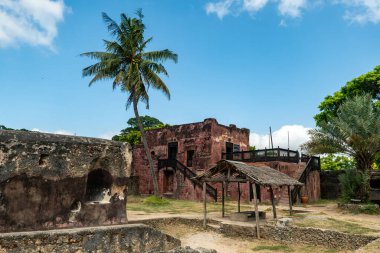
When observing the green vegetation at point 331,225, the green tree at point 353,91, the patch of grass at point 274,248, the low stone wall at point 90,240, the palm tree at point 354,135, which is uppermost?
the green tree at point 353,91

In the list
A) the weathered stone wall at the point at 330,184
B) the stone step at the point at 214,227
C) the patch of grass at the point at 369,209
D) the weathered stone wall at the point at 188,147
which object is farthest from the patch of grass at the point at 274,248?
the weathered stone wall at the point at 330,184

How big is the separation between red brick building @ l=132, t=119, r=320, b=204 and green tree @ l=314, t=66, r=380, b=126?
606 cm

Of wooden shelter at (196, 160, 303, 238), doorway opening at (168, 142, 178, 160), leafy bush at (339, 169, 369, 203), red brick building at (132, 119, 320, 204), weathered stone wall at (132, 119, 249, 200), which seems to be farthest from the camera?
doorway opening at (168, 142, 178, 160)

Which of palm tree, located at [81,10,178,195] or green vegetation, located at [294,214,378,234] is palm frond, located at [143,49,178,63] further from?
green vegetation, located at [294,214,378,234]

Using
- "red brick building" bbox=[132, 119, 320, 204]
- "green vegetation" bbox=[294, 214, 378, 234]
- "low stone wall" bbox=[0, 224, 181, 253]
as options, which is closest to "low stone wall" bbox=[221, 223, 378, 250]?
"green vegetation" bbox=[294, 214, 378, 234]

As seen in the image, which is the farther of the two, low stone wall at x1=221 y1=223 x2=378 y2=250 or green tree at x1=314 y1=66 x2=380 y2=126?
green tree at x1=314 y1=66 x2=380 y2=126

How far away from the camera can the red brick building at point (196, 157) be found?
70.3ft

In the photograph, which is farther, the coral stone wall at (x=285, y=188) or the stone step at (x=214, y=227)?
the coral stone wall at (x=285, y=188)

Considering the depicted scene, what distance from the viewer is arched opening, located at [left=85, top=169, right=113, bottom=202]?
7508 mm

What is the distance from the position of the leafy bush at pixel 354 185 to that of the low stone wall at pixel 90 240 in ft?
40.2

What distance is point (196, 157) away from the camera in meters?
25.4

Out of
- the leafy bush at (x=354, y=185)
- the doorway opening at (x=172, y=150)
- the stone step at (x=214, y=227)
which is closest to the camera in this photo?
the stone step at (x=214, y=227)

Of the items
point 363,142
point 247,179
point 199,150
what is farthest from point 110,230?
point 199,150

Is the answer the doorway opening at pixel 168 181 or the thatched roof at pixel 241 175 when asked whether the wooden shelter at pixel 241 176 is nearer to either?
the thatched roof at pixel 241 175
